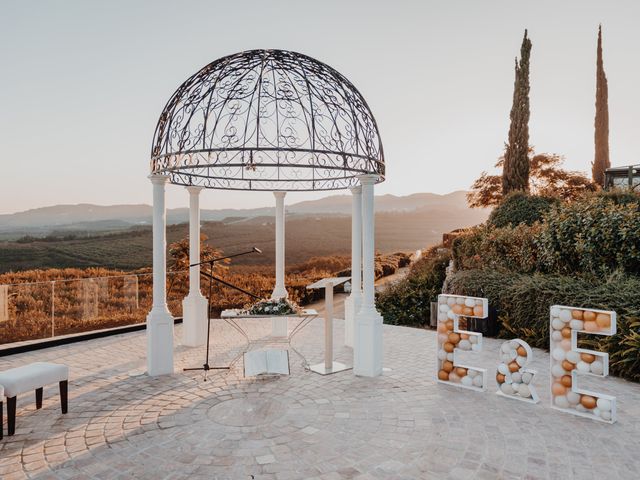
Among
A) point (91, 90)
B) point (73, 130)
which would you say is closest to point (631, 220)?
point (91, 90)

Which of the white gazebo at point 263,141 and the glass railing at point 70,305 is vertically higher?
the white gazebo at point 263,141

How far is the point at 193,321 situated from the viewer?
830cm

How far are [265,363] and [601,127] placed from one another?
88.9ft

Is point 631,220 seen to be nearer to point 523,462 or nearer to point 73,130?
point 523,462

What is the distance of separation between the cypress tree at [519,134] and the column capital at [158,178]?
17.5 m

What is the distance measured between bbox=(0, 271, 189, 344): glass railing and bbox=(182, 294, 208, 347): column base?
0.57m

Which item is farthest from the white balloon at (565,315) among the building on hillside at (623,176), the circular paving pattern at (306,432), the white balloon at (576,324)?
the building on hillside at (623,176)

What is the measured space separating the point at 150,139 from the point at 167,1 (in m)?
3.85

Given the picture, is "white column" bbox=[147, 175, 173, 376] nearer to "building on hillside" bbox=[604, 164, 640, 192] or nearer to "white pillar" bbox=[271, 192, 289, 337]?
"white pillar" bbox=[271, 192, 289, 337]

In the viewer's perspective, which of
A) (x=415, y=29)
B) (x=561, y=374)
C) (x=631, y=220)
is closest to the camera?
(x=561, y=374)

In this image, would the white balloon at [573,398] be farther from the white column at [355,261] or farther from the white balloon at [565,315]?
the white column at [355,261]

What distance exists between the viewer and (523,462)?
3.83 m

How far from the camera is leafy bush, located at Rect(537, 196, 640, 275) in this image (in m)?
8.21

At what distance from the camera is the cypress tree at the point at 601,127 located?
80.7ft
